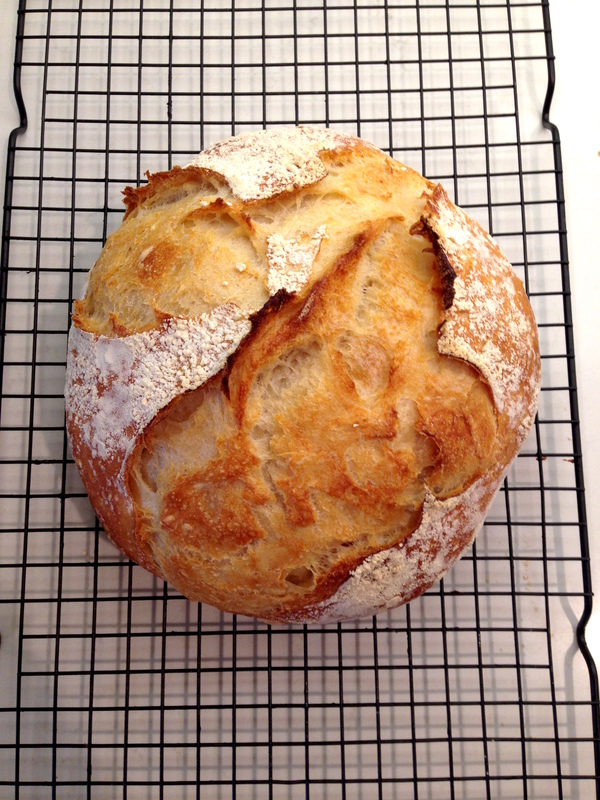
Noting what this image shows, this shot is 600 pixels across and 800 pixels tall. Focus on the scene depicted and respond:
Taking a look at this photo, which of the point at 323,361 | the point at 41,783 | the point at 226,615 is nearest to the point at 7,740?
the point at 41,783

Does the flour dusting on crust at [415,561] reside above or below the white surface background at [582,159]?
below

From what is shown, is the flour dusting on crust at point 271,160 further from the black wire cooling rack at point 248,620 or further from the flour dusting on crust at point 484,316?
the black wire cooling rack at point 248,620

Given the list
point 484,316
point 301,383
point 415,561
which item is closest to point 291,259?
point 301,383

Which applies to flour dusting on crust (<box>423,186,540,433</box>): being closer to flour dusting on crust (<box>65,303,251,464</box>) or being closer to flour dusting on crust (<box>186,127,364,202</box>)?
flour dusting on crust (<box>186,127,364,202</box>)

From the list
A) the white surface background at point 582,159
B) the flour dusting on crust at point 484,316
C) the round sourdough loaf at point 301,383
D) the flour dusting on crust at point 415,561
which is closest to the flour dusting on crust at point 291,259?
the round sourdough loaf at point 301,383

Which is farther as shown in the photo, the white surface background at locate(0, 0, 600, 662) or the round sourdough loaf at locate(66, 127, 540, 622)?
the white surface background at locate(0, 0, 600, 662)

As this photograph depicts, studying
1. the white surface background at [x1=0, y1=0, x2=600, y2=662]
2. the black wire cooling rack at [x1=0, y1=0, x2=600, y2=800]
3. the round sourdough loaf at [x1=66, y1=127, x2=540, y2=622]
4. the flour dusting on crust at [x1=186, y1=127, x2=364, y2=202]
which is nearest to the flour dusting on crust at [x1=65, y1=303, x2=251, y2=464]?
the round sourdough loaf at [x1=66, y1=127, x2=540, y2=622]

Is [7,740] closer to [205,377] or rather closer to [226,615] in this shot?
[226,615]

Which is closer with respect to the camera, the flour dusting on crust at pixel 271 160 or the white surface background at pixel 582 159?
the flour dusting on crust at pixel 271 160
